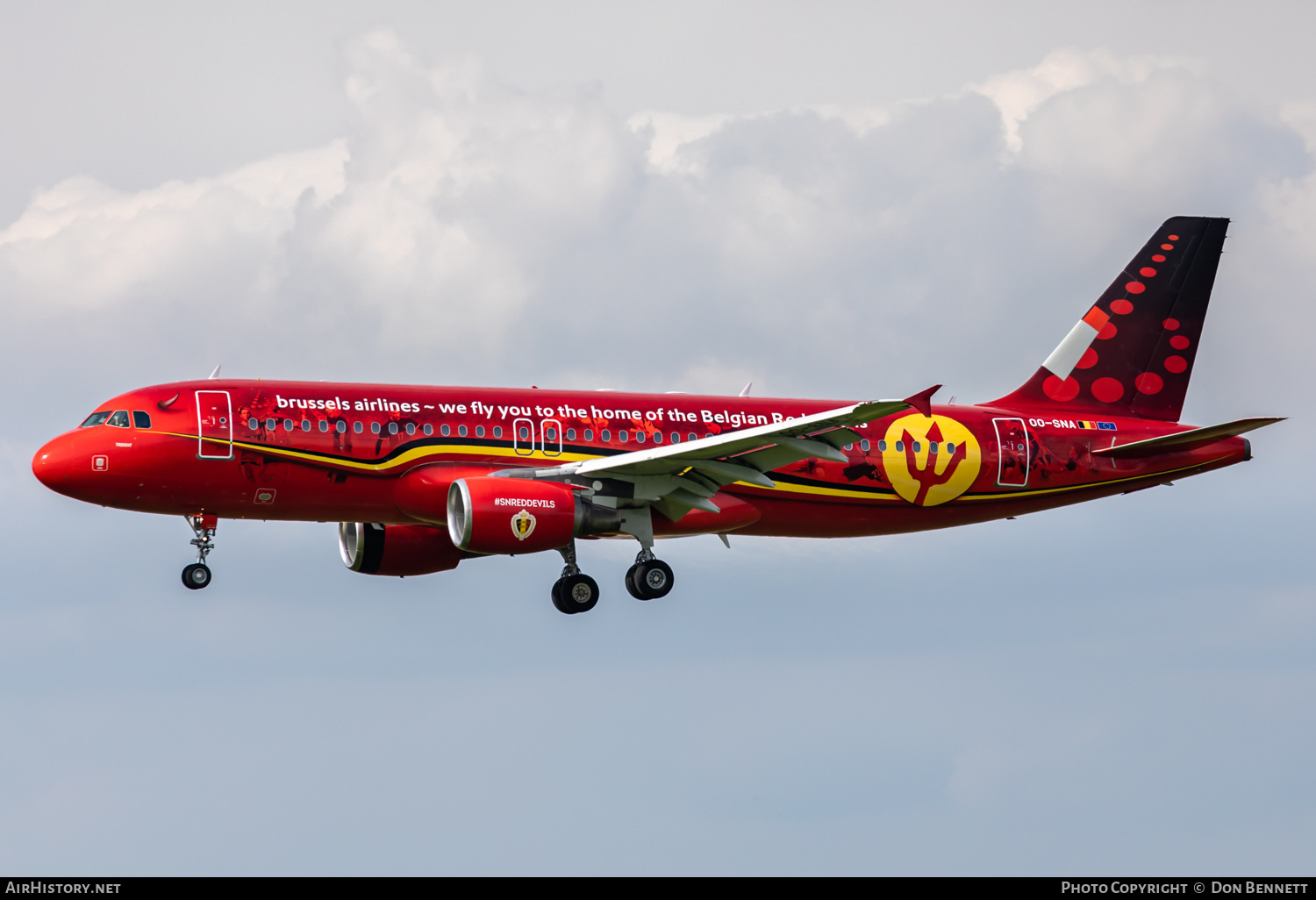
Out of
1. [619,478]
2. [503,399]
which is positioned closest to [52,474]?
[503,399]

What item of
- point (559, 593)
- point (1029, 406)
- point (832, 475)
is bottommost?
point (559, 593)

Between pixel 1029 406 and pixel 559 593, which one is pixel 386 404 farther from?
pixel 1029 406

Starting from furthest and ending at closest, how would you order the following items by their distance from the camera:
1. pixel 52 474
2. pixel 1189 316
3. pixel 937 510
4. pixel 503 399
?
pixel 1189 316
pixel 937 510
pixel 503 399
pixel 52 474

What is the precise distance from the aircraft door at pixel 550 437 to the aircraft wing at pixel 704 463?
0.46 m

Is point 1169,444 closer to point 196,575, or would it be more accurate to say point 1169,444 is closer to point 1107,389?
point 1107,389

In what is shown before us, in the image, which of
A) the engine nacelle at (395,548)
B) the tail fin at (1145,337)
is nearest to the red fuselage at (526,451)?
the tail fin at (1145,337)

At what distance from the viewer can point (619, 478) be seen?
37.0 m

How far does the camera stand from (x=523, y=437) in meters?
37.3

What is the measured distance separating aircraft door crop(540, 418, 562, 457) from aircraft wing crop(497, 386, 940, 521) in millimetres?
458

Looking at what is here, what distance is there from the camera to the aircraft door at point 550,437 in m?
37.3

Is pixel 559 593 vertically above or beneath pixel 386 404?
beneath

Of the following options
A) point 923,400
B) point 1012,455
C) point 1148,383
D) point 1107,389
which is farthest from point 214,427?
point 1148,383

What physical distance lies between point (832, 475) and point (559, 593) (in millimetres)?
7309

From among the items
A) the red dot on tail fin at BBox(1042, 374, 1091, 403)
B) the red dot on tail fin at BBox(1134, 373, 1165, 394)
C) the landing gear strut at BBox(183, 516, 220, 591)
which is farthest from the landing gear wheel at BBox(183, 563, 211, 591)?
the red dot on tail fin at BBox(1134, 373, 1165, 394)
